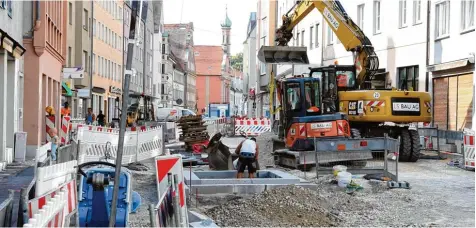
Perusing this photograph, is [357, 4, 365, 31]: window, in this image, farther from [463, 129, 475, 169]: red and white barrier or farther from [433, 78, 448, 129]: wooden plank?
[463, 129, 475, 169]: red and white barrier

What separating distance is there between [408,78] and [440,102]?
3.25m

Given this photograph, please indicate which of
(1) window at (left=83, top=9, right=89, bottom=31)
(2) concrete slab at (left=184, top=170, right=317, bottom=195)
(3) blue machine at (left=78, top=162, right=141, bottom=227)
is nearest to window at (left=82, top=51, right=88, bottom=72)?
(1) window at (left=83, top=9, right=89, bottom=31)

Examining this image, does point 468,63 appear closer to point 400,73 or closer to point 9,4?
point 400,73

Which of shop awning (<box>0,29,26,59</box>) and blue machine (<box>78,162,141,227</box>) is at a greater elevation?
shop awning (<box>0,29,26,59</box>)

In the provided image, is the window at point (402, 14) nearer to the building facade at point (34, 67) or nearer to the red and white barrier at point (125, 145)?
the red and white barrier at point (125, 145)

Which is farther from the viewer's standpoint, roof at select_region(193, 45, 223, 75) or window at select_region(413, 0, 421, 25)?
roof at select_region(193, 45, 223, 75)

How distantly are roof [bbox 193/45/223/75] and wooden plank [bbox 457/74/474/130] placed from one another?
123 metres

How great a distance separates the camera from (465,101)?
26.8m

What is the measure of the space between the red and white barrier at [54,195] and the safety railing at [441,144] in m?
16.9

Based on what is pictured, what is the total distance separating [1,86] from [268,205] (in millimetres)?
10545

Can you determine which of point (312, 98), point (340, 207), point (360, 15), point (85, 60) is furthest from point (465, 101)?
point (85, 60)

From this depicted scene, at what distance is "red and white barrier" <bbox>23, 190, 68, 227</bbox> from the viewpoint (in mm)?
4980

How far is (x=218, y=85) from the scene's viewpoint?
493 feet

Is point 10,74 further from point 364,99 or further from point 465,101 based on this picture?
point 465,101
